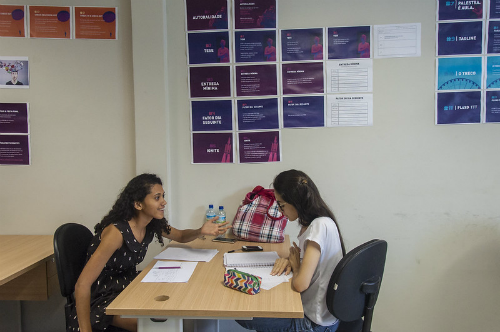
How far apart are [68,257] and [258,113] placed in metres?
1.47

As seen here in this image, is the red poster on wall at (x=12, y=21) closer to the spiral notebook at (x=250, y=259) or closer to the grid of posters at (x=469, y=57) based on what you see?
the spiral notebook at (x=250, y=259)

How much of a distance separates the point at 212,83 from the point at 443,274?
7.08ft

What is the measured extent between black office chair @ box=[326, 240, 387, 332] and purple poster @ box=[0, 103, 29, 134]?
2430 mm

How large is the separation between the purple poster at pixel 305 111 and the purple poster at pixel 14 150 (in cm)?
195

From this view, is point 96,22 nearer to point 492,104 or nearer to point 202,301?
point 202,301

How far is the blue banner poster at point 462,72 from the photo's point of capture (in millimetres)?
2244

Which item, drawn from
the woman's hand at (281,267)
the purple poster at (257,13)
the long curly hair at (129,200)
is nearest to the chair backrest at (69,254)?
the long curly hair at (129,200)

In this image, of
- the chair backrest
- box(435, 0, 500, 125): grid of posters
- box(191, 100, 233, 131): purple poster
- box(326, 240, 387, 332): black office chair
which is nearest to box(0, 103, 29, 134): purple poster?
the chair backrest

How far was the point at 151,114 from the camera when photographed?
7.51 ft

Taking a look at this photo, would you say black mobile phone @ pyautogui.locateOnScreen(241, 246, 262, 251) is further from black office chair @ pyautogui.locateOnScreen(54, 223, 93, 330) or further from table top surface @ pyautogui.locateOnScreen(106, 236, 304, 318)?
black office chair @ pyautogui.locateOnScreen(54, 223, 93, 330)

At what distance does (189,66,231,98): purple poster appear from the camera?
2344 mm

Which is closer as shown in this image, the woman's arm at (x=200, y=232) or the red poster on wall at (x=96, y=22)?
the woman's arm at (x=200, y=232)

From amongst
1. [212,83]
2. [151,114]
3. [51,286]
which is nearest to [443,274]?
[212,83]

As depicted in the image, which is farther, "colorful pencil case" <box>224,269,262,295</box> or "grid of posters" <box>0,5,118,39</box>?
"grid of posters" <box>0,5,118,39</box>
